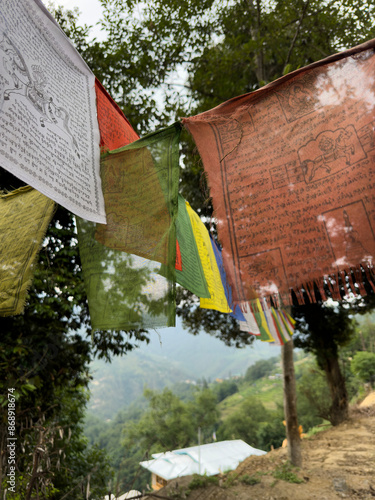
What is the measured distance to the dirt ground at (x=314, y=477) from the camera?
15.9 feet

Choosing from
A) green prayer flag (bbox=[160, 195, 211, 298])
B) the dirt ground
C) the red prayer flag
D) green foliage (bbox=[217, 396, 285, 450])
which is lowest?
green foliage (bbox=[217, 396, 285, 450])

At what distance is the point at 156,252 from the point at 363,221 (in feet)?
3.44

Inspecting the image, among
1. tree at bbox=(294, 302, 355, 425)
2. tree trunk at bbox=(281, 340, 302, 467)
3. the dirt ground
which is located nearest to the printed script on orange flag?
the dirt ground

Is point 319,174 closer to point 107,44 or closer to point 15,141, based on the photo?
point 15,141

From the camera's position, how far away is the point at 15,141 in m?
1.37

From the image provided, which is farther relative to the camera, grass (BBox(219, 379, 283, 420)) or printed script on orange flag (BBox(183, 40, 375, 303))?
grass (BBox(219, 379, 283, 420))

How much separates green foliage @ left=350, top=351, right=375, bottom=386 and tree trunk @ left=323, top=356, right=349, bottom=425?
24.1ft

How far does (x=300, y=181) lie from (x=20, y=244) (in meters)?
1.93

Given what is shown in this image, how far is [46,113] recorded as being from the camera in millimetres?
1605

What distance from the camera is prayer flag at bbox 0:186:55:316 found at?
6.81 feet

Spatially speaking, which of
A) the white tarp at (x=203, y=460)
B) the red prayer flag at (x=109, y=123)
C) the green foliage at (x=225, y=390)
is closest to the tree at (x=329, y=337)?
the white tarp at (x=203, y=460)

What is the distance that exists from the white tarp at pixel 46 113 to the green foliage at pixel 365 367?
703 inches

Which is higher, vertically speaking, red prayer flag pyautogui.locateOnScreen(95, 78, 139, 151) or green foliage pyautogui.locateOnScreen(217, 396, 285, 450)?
red prayer flag pyautogui.locateOnScreen(95, 78, 139, 151)

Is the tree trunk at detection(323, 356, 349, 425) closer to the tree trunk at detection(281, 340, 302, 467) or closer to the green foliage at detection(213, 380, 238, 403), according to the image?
the tree trunk at detection(281, 340, 302, 467)
